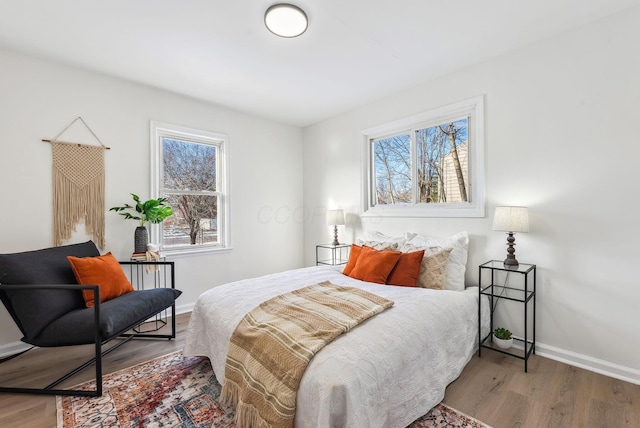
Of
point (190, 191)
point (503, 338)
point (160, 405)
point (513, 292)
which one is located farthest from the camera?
point (190, 191)

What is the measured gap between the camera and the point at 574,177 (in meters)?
2.20

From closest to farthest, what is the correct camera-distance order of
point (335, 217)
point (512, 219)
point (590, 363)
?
point (590, 363) → point (512, 219) → point (335, 217)

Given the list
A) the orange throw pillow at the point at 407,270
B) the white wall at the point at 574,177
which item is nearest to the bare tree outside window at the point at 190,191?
the orange throw pillow at the point at 407,270

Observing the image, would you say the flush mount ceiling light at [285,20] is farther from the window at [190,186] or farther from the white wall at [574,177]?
the window at [190,186]

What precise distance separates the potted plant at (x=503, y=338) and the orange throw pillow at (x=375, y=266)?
39.5 inches

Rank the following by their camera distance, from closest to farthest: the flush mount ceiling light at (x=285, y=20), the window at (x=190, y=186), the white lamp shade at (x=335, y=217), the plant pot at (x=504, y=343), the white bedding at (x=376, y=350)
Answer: the white bedding at (x=376, y=350)
the flush mount ceiling light at (x=285, y=20)
the plant pot at (x=504, y=343)
the window at (x=190, y=186)
the white lamp shade at (x=335, y=217)

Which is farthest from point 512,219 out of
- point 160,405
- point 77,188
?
point 77,188

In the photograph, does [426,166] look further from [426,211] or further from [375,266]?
[375,266]

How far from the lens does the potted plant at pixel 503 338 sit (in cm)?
235

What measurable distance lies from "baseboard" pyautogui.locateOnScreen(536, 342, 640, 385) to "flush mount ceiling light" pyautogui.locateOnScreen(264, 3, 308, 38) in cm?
310

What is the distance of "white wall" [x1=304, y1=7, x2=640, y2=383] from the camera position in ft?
6.57

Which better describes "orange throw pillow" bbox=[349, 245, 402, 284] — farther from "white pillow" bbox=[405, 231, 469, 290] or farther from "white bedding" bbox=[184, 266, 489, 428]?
"white pillow" bbox=[405, 231, 469, 290]

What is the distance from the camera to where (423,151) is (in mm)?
3221

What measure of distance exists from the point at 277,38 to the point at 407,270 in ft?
7.12
